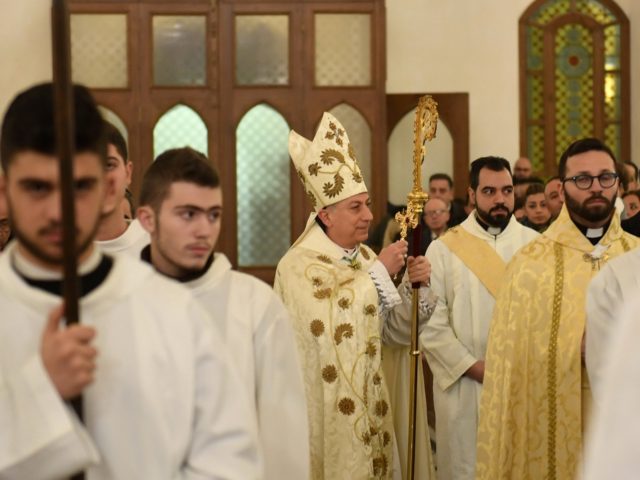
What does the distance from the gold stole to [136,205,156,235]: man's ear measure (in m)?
3.33

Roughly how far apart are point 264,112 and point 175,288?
31.4 feet

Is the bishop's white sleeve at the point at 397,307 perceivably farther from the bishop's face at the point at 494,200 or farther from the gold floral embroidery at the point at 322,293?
the bishop's face at the point at 494,200

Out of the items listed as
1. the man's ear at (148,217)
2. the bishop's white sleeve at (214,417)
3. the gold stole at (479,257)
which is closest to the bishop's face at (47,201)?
the bishop's white sleeve at (214,417)

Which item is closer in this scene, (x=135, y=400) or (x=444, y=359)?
(x=135, y=400)

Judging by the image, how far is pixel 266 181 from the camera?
12125mm

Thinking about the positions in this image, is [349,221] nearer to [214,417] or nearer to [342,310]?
[342,310]

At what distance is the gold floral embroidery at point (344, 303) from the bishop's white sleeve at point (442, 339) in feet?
2.38

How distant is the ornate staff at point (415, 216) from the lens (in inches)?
232

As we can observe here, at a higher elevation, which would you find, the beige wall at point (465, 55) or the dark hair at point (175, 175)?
the beige wall at point (465, 55)

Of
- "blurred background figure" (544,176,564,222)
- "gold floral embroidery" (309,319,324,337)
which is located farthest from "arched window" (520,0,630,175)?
"gold floral embroidery" (309,319,324,337)

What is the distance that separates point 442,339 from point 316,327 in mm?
1047

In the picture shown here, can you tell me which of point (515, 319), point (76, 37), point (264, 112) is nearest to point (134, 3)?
point (76, 37)

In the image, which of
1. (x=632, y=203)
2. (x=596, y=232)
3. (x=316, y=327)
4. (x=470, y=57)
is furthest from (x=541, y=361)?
(x=470, y=57)

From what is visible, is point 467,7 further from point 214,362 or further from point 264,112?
point 214,362
